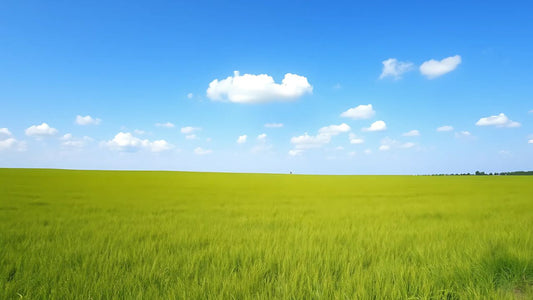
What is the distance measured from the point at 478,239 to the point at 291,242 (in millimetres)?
3228

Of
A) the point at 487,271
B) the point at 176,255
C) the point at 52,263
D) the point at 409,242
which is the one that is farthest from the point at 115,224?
the point at 487,271

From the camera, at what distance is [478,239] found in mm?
4195

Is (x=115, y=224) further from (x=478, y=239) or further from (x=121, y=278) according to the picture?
(x=478, y=239)

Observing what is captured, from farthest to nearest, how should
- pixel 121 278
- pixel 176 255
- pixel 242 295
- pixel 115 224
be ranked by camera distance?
pixel 115 224, pixel 176 255, pixel 121 278, pixel 242 295

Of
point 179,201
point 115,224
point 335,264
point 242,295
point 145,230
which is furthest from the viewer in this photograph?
point 179,201

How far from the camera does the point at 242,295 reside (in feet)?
7.31

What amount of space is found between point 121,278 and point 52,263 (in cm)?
114

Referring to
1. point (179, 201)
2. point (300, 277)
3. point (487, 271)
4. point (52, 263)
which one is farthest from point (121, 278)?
point (179, 201)

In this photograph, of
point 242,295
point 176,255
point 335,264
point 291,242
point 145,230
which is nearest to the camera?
point 242,295

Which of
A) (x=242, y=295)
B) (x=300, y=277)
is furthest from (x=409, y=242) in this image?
(x=242, y=295)

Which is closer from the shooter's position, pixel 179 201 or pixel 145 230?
pixel 145 230

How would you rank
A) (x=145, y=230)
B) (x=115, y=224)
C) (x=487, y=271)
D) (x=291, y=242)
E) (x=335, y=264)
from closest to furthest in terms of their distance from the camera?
1. (x=487, y=271)
2. (x=335, y=264)
3. (x=291, y=242)
4. (x=145, y=230)
5. (x=115, y=224)

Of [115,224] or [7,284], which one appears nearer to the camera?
[7,284]

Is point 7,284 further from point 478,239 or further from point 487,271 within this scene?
point 478,239
